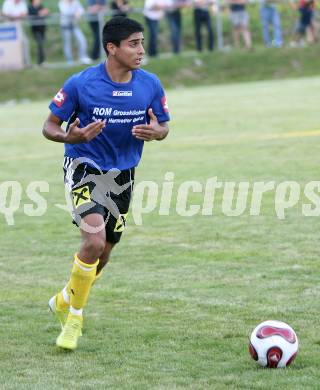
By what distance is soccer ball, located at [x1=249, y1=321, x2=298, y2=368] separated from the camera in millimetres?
6016

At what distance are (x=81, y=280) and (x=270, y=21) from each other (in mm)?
27182

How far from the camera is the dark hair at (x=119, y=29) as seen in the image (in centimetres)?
715

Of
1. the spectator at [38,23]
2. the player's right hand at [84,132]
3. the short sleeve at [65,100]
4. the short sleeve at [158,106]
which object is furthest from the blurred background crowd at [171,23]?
the player's right hand at [84,132]

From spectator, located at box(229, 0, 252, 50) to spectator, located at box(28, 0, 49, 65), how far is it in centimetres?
594

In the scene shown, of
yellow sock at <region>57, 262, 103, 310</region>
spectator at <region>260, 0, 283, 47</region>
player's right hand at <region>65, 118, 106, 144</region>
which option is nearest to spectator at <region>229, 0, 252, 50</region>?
spectator at <region>260, 0, 283, 47</region>

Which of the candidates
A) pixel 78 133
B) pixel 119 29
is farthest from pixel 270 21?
pixel 78 133

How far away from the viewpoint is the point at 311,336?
671 centimetres

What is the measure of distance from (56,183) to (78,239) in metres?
3.93

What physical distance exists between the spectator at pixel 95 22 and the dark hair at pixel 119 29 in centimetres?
2370

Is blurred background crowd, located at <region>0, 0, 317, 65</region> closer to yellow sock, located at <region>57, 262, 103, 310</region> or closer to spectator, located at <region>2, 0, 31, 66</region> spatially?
spectator, located at <region>2, 0, 31, 66</region>

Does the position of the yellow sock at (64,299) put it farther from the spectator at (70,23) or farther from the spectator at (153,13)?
the spectator at (153,13)

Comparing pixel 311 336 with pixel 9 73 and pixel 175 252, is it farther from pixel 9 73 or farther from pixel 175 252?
pixel 9 73

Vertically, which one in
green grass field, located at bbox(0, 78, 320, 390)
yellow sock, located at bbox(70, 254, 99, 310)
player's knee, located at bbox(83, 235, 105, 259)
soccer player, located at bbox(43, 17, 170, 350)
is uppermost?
soccer player, located at bbox(43, 17, 170, 350)

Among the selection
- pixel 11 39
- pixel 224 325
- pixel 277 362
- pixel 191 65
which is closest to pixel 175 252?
pixel 224 325
